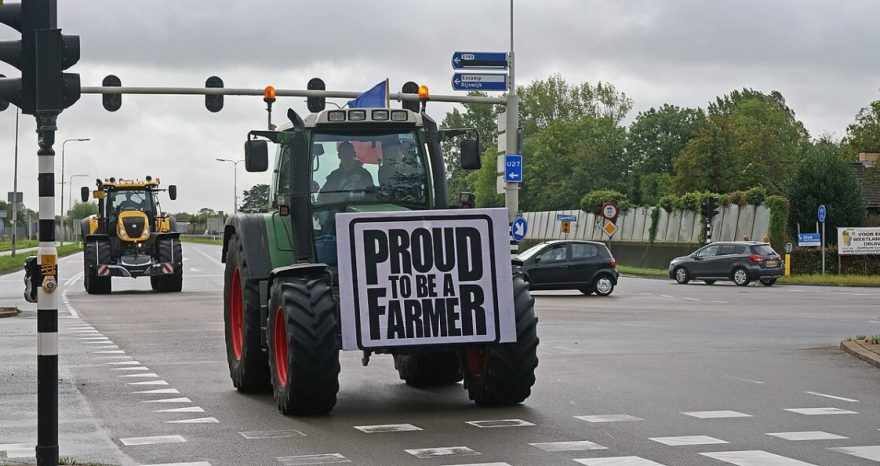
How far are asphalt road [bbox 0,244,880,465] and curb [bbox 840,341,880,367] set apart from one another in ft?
0.44

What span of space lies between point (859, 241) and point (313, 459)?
1750 inches

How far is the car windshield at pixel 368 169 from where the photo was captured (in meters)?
12.7

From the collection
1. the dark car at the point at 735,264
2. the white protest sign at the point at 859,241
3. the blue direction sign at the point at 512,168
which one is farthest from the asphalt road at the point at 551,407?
the white protest sign at the point at 859,241

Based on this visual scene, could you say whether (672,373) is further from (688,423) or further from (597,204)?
(597,204)

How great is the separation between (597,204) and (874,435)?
205 feet

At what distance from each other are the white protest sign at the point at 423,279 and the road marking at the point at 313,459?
1.98m

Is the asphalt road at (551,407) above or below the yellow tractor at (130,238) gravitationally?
below

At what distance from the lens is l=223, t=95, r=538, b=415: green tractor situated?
1123cm

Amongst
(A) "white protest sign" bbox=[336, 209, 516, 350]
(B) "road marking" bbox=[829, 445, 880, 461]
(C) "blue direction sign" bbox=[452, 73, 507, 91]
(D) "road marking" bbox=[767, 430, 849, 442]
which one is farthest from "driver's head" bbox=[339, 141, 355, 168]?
(C) "blue direction sign" bbox=[452, 73, 507, 91]

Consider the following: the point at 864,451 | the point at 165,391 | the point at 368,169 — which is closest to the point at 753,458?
the point at 864,451

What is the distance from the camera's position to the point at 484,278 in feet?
37.9

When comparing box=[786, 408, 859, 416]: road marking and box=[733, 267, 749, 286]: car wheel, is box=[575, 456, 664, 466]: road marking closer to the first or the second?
box=[786, 408, 859, 416]: road marking

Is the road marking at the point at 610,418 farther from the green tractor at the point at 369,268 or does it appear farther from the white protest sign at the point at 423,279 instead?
the white protest sign at the point at 423,279

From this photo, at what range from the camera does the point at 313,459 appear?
9164 millimetres
